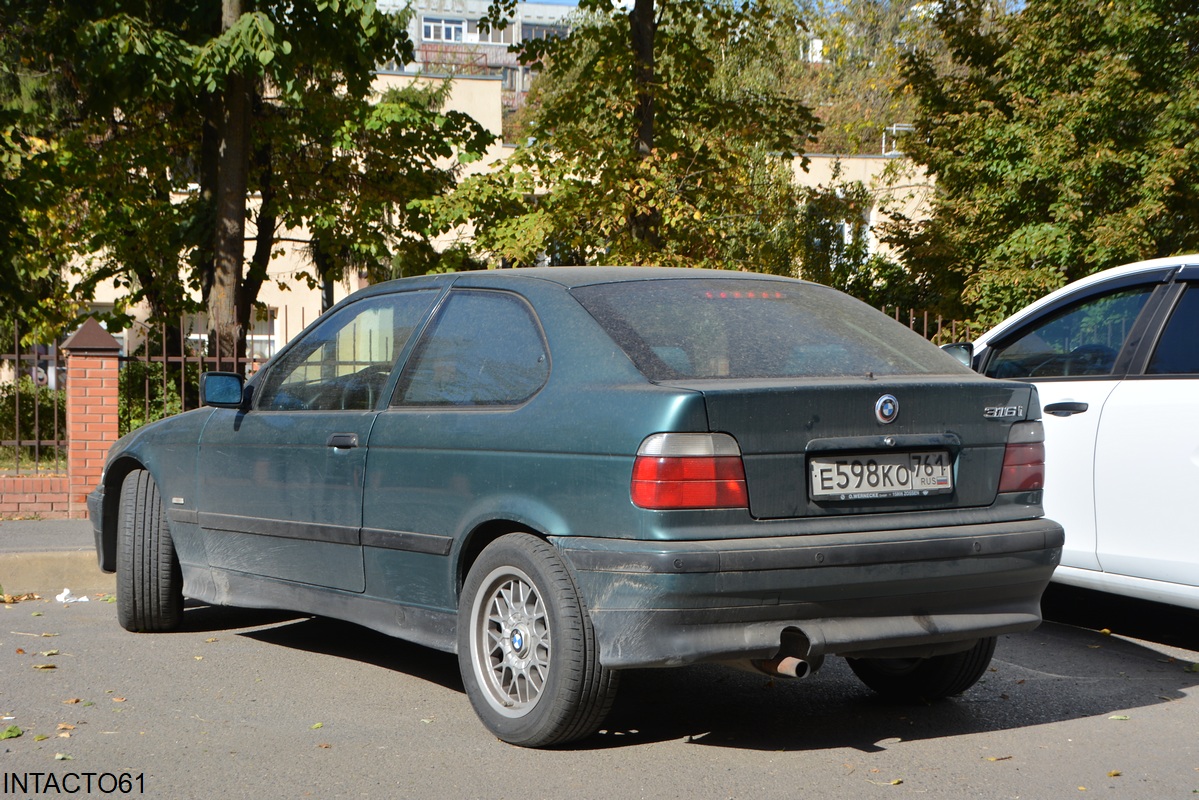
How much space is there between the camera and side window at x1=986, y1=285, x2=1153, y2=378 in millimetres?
6168

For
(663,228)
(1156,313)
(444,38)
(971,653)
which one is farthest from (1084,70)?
(444,38)

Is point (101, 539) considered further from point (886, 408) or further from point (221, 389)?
point (886, 408)

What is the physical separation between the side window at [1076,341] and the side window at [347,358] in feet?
10.3

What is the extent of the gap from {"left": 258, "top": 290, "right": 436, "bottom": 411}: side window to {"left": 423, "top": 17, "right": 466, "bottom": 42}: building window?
94456 millimetres

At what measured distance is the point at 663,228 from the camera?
15.8 m

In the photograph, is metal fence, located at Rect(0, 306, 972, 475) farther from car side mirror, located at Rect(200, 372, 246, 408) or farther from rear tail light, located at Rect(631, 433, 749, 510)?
rear tail light, located at Rect(631, 433, 749, 510)

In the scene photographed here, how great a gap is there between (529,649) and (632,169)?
11.6 meters

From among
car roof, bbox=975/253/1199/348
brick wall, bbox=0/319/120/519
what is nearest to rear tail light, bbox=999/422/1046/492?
car roof, bbox=975/253/1199/348

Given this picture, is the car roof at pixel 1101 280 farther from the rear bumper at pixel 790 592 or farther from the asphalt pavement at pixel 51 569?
the asphalt pavement at pixel 51 569

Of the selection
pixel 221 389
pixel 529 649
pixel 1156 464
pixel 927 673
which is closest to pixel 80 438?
pixel 221 389

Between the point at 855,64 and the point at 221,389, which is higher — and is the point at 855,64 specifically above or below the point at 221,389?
above

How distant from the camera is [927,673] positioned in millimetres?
5125

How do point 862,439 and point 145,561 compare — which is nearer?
point 862,439

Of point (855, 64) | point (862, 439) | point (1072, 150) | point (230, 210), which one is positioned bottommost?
point (862, 439)
